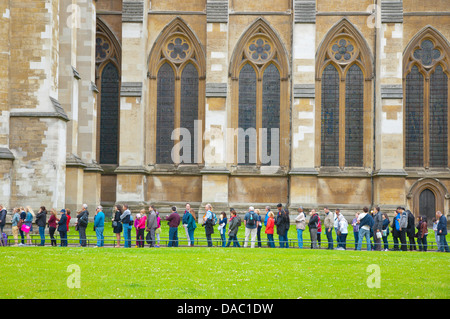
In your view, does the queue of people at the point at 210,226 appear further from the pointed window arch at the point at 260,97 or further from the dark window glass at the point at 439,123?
the dark window glass at the point at 439,123

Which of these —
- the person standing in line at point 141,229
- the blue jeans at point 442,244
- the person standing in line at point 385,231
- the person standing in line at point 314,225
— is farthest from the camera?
the person standing in line at point 314,225

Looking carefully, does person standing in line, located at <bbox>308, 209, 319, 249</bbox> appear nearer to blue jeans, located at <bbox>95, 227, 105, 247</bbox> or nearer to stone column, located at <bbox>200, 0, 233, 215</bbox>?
blue jeans, located at <bbox>95, 227, 105, 247</bbox>

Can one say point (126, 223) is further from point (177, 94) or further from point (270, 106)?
point (270, 106)

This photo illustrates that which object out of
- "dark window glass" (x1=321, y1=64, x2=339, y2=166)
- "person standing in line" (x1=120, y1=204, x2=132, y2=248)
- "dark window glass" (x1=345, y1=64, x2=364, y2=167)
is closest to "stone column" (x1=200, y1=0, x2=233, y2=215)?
"dark window glass" (x1=321, y1=64, x2=339, y2=166)

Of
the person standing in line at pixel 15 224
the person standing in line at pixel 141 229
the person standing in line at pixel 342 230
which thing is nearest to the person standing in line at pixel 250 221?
the person standing in line at pixel 342 230

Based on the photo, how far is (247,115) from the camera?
106ft

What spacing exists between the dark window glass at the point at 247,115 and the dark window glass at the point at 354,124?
4798 mm

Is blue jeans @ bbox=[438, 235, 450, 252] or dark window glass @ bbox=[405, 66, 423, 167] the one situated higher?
dark window glass @ bbox=[405, 66, 423, 167]

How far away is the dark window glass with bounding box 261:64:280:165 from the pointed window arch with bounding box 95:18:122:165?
7712mm

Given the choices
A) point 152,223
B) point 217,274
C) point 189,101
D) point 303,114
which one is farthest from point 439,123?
point 217,274

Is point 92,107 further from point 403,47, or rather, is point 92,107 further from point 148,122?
point 403,47

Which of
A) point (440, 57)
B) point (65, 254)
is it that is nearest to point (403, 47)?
point (440, 57)

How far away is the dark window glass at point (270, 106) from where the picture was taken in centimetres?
3203

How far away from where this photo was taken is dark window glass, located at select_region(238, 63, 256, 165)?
105 ft
